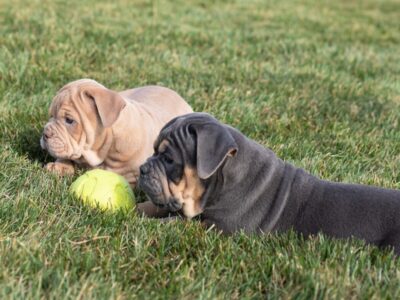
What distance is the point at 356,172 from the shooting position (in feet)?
17.7

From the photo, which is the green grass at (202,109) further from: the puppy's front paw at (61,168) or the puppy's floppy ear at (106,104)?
the puppy's floppy ear at (106,104)

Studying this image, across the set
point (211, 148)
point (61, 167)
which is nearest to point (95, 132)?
point (61, 167)

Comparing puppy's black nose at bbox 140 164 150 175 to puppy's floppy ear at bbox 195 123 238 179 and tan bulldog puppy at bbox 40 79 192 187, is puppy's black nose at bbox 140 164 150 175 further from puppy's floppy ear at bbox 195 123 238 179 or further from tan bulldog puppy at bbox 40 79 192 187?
tan bulldog puppy at bbox 40 79 192 187

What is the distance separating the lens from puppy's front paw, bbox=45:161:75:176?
490 centimetres

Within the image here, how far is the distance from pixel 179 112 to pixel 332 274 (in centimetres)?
301

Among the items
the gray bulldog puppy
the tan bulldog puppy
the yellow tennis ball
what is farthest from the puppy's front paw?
the gray bulldog puppy

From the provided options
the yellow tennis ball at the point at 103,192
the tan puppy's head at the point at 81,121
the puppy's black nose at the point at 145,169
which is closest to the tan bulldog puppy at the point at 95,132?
the tan puppy's head at the point at 81,121

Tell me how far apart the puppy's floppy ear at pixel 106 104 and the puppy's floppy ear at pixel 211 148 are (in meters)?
1.05

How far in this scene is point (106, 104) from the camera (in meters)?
4.93

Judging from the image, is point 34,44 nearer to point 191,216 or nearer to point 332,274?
A: point 191,216

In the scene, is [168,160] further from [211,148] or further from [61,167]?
[61,167]

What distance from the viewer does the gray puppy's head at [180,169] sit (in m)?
4.15

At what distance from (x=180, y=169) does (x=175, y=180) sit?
0.27 ft

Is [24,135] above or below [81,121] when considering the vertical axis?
below
